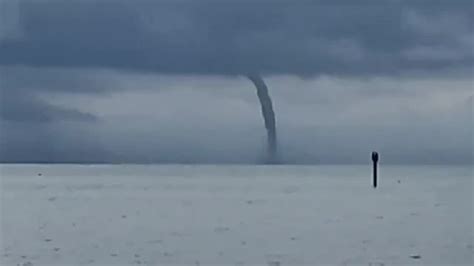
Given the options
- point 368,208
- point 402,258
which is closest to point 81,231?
point 402,258

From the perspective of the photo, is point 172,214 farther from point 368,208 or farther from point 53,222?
point 368,208

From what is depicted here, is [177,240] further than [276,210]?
No

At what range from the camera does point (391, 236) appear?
123ft

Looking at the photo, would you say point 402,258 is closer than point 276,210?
Yes

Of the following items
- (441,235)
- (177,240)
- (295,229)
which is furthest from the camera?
(295,229)

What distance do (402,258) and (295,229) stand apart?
34.9ft

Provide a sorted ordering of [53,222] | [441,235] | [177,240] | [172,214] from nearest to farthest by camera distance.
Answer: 1. [177,240]
2. [441,235]
3. [53,222]
4. [172,214]

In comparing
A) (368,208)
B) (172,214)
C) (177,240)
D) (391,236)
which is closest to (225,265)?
(177,240)

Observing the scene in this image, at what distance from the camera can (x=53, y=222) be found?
146 feet

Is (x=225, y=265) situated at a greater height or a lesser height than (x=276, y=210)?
lesser

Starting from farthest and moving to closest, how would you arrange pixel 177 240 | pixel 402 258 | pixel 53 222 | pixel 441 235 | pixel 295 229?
pixel 53 222 → pixel 295 229 → pixel 441 235 → pixel 177 240 → pixel 402 258

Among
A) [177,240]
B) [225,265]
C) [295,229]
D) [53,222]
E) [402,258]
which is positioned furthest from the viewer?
[53,222]

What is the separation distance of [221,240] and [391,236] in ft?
18.4

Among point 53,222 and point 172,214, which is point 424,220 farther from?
point 53,222
